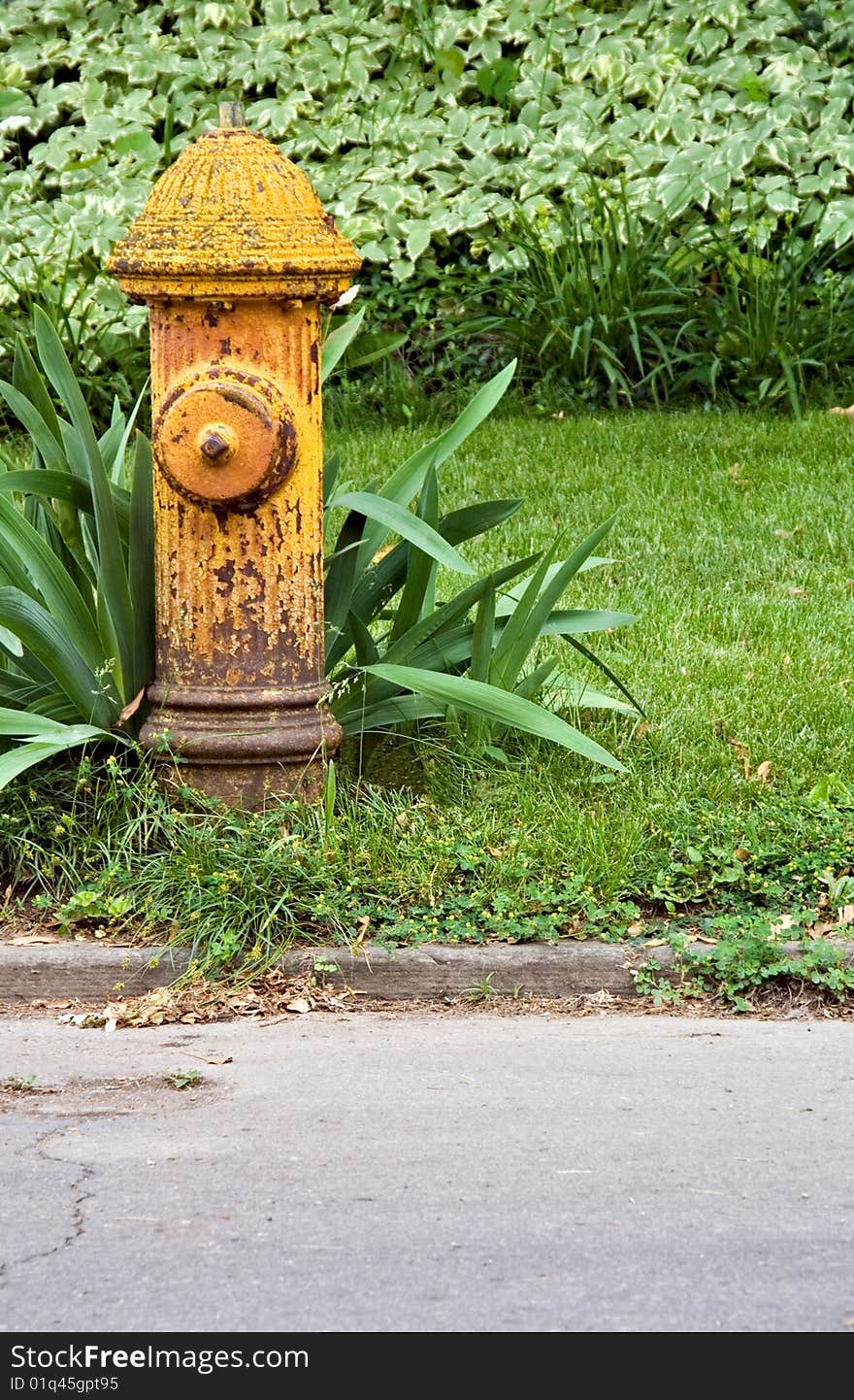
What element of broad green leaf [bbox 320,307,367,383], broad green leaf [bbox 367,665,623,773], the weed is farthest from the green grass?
broad green leaf [bbox 320,307,367,383]

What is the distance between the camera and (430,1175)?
318 cm

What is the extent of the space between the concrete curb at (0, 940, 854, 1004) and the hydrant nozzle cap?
4.95 ft

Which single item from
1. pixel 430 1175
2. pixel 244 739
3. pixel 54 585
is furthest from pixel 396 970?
pixel 54 585

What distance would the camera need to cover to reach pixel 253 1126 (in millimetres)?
3393

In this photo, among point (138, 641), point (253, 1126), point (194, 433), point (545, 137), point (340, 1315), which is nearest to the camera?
point (340, 1315)

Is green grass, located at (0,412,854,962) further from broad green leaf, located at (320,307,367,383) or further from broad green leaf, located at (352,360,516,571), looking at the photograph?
broad green leaf, located at (320,307,367,383)

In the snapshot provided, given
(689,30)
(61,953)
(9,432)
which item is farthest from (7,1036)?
(689,30)

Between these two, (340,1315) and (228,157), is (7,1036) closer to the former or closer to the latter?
(340,1315)

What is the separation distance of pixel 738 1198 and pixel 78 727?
1954mm

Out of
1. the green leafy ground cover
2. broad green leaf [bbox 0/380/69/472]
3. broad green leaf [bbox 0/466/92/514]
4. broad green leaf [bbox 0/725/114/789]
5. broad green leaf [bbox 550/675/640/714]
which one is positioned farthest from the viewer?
the green leafy ground cover

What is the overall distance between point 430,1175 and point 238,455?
68.7 inches

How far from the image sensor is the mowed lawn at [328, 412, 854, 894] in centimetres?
448

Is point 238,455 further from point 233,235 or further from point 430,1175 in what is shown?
point 430,1175

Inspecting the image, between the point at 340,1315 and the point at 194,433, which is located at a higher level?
the point at 194,433
